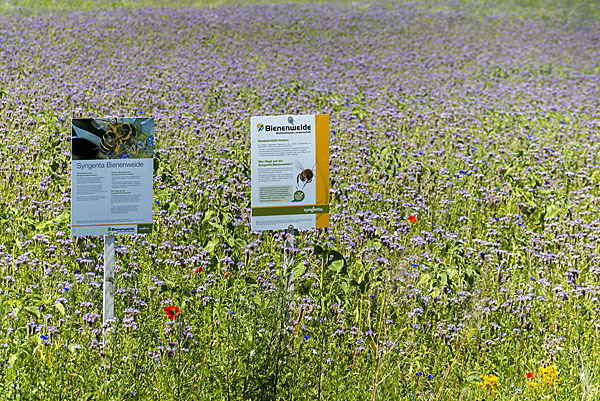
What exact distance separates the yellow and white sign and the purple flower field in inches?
16.9

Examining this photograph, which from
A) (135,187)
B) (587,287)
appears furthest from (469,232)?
(135,187)

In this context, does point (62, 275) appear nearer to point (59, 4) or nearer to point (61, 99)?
point (61, 99)

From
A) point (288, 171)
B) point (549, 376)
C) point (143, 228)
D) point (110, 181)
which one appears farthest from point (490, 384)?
point (110, 181)

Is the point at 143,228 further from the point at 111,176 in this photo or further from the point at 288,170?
the point at 288,170

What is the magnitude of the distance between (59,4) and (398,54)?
34.2 ft

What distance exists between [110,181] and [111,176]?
0.10 ft

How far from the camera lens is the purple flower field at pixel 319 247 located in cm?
335

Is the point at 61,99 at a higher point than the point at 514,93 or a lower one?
lower

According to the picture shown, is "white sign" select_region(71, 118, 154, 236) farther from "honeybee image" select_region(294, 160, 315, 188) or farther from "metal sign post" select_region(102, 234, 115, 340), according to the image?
"honeybee image" select_region(294, 160, 315, 188)

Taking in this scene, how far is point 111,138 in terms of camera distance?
3.56 m

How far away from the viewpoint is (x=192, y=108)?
852 cm

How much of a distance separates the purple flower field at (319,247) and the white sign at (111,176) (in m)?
0.45

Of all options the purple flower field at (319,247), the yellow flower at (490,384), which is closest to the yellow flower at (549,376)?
the purple flower field at (319,247)

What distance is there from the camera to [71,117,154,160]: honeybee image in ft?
11.5
